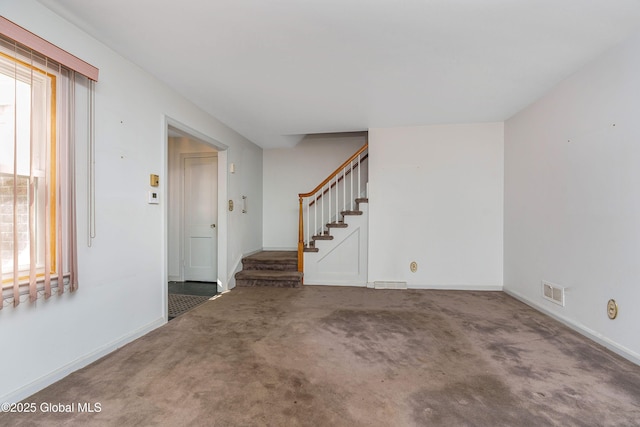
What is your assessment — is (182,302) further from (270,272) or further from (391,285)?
(391,285)

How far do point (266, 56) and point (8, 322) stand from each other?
2.47 metres

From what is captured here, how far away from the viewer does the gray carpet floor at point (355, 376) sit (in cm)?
152

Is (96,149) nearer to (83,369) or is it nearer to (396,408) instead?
(83,369)

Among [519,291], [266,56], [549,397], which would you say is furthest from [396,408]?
[519,291]

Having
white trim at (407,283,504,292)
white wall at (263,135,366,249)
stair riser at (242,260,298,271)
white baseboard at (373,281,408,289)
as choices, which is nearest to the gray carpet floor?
white trim at (407,283,504,292)

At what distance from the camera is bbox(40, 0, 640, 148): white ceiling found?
1738mm

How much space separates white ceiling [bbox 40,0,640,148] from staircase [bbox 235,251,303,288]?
2.45 metres

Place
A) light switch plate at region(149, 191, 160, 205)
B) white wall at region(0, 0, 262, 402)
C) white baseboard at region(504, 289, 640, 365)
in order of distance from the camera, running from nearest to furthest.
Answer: white wall at region(0, 0, 262, 402) < white baseboard at region(504, 289, 640, 365) < light switch plate at region(149, 191, 160, 205)

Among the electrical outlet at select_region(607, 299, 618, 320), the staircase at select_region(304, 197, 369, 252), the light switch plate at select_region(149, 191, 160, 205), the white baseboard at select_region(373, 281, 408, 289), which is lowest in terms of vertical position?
the white baseboard at select_region(373, 281, 408, 289)

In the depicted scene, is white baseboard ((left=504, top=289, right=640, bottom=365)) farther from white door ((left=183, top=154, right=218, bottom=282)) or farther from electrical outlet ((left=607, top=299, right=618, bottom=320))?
white door ((left=183, top=154, right=218, bottom=282))

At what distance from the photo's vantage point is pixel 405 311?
3.22 m

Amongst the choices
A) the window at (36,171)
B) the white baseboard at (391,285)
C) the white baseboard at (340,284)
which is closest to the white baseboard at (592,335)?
the white baseboard at (391,285)

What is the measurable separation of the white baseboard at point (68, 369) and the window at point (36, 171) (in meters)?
0.53

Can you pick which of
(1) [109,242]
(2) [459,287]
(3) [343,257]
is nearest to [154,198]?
(1) [109,242]
